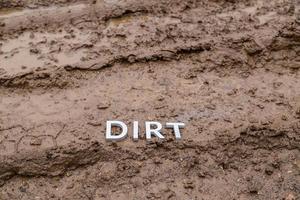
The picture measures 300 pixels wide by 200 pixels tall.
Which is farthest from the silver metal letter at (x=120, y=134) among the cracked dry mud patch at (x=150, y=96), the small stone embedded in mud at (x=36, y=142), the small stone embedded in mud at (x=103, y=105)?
the small stone embedded in mud at (x=36, y=142)

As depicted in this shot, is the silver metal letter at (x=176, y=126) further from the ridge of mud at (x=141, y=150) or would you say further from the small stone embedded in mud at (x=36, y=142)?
the small stone embedded in mud at (x=36, y=142)

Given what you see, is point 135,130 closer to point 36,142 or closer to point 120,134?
point 120,134

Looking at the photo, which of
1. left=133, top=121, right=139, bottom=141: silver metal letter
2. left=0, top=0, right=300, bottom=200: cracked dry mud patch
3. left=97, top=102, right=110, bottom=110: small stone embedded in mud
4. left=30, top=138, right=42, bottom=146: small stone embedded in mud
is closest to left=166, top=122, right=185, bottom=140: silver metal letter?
left=0, top=0, right=300, bottom=200: cracked dry mud patch

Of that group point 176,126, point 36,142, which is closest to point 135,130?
point 176,126

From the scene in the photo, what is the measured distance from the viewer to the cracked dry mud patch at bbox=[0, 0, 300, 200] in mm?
2711

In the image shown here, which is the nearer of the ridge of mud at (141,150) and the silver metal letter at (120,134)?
the ridge of mud at (141,150)

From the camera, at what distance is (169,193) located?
2627 mm

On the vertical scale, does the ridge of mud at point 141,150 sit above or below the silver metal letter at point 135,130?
below

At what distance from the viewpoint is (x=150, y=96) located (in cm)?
314

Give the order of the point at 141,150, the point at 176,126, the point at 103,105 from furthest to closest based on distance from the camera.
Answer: the point at 103,105
the point at 176,126
the point at 141,150

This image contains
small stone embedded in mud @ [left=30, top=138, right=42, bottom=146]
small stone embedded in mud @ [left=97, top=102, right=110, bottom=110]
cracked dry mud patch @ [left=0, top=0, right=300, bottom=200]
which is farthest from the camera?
small stone embedded in mud @ [left=97, top=102, right=110, bottom=110]

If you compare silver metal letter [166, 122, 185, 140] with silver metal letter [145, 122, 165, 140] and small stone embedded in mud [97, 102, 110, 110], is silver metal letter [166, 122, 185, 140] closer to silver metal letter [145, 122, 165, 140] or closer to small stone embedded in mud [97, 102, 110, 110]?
silver metal letter [145, 122, 165, 140]

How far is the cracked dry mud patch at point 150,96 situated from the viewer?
2.71 m

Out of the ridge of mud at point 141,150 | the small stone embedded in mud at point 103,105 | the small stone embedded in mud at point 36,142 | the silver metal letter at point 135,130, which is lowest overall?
the ridge of mud at point 141,150
